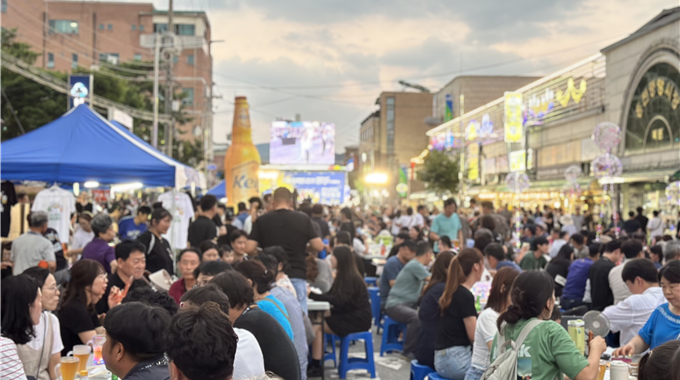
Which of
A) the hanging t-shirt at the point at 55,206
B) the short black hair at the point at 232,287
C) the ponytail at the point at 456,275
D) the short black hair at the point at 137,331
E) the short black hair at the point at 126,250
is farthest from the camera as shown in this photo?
the hanging t-shirt at the point at 55,206

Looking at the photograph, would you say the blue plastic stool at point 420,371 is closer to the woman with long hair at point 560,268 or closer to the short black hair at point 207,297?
the short black hair at point 207,297

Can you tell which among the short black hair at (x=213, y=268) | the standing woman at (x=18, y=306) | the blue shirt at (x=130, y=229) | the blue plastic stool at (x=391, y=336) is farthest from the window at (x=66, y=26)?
→ the standing woman at (x=18, y=306)

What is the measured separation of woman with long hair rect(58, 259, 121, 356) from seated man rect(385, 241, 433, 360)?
4282mm

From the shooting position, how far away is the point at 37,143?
33.5 ft

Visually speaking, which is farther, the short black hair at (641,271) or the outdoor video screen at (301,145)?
the outdoor video screen at (301,145)

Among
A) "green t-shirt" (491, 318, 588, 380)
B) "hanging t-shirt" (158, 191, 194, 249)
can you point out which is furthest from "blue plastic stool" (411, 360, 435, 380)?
"hanging t-shirt" (158, 191, 194, 249)

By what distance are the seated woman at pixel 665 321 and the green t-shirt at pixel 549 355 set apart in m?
1.21

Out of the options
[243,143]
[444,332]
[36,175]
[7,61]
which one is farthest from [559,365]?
[7,61]

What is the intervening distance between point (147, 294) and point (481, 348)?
8.54 ft

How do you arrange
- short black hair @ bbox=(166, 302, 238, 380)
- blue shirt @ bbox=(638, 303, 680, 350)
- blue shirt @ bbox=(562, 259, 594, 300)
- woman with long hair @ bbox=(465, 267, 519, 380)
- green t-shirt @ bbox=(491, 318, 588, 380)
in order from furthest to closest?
1. blue shirt @ bbox=(562, 259, 594, 300)
2. woman with long hair @ bbox=(465, 267, 519, 380)
3. blue shirt @ bbox=(638, 303, 680, 350)
4. green t-shirt @ bbox=(491, 318, 588, 380)
5. short black hair @ bbox=(166, 302, 238, 380)

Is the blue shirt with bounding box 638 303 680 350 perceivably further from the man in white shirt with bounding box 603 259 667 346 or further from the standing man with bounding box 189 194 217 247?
the standing man with bounding box 189 194 217 247

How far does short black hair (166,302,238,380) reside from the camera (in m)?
2.49

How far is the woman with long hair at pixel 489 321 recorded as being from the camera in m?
5.29

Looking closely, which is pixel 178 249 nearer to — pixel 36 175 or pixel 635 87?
pixel 36 175
